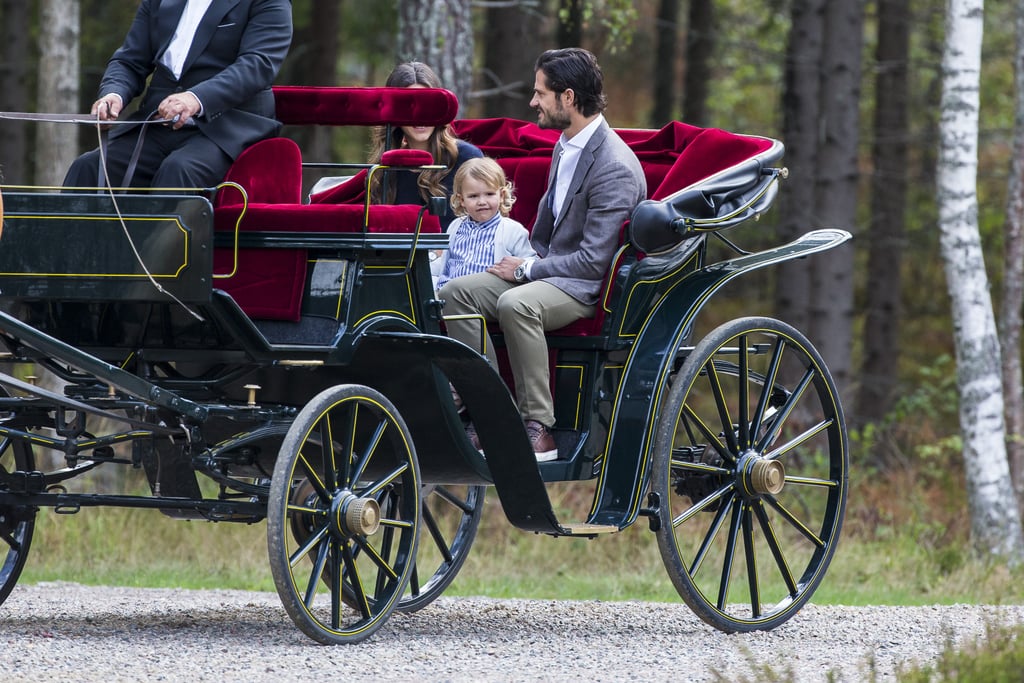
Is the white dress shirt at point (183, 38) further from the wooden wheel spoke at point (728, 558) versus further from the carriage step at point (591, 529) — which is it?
the wooden wheel spoke at point (728, 558)

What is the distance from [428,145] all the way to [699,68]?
10881 mm

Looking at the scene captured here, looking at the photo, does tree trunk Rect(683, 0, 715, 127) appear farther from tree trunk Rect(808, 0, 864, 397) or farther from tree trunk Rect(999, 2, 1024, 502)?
tree trunk Rect(999, 2, 1024, 502)

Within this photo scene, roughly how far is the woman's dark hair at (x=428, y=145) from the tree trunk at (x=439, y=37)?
2.77 meters

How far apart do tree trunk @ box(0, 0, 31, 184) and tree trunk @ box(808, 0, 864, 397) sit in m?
7.02

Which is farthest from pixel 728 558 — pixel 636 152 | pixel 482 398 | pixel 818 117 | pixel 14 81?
pixel 14 81

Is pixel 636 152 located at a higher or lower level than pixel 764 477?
higher

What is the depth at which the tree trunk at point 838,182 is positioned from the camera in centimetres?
1343

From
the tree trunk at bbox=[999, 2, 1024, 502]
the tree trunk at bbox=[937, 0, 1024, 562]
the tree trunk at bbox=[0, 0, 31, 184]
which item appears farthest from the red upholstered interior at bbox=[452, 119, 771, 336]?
the tree trunk at bbox=[0, 0, 31, 184]

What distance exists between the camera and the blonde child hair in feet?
19.6

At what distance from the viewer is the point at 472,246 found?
19.9ft

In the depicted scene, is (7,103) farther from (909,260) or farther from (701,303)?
(909,260)

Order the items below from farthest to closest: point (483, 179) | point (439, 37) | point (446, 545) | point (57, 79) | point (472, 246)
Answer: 1. point (57, 79)
2. point (439, 37)
3. point (446, 545)
4. point (472, 246)
5. point (483, 179)

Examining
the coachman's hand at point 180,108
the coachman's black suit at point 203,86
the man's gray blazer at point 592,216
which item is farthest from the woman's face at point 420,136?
the coachman's hand at point 180,108

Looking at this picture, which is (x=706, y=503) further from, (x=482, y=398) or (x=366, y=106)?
(x=366, y=106)
